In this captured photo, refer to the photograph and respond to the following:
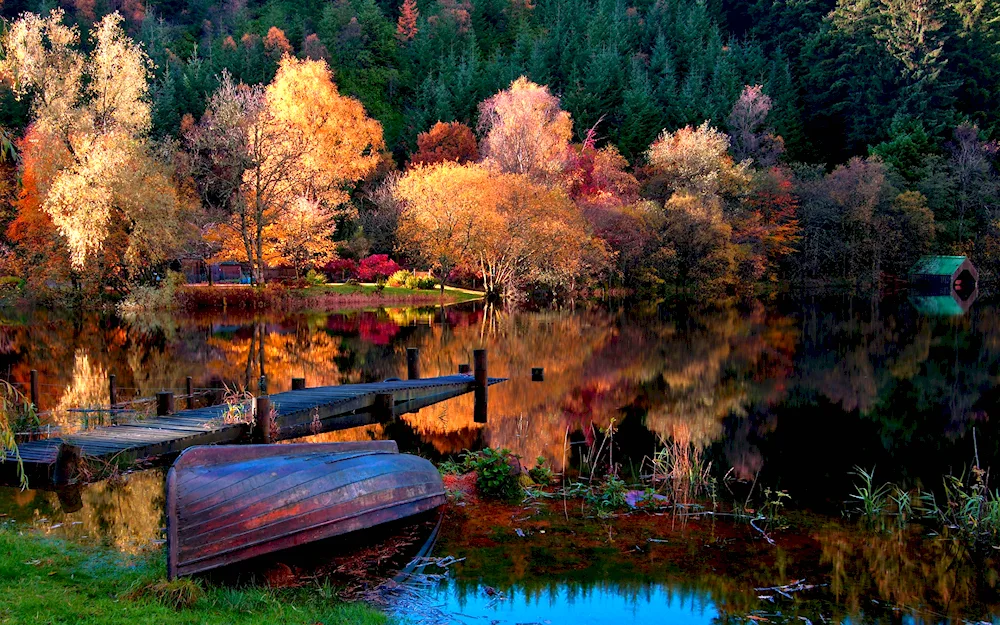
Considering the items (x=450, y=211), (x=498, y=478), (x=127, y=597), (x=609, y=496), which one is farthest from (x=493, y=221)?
(x=127, y=597)

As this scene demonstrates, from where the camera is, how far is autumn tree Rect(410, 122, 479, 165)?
62.0 m

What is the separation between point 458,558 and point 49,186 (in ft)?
122

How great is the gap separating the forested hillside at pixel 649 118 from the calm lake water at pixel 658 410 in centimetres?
967

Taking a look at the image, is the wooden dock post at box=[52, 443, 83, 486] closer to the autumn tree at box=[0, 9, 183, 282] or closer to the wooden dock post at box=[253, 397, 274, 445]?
the wooden dock post at box=[253, 397, 274, 445]

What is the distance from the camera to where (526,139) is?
52.2m

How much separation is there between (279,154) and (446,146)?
67.8 feet

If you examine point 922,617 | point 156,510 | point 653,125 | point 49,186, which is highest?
point 653,125

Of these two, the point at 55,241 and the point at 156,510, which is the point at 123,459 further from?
the point at 55,241

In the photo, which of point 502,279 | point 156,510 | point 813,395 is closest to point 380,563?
point 156,510

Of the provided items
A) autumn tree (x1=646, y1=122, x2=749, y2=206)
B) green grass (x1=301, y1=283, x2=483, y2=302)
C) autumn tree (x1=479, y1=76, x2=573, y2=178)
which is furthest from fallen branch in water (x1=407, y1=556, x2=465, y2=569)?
autumn tree (x1=646, y1=122, x2=749, y2=206)

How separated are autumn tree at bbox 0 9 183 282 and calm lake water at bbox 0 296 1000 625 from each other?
4343 mm

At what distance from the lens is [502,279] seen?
49.1 m

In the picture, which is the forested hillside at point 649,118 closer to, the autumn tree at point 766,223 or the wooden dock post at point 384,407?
the autumn tree at point 766,223

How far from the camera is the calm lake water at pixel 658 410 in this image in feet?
29.3
